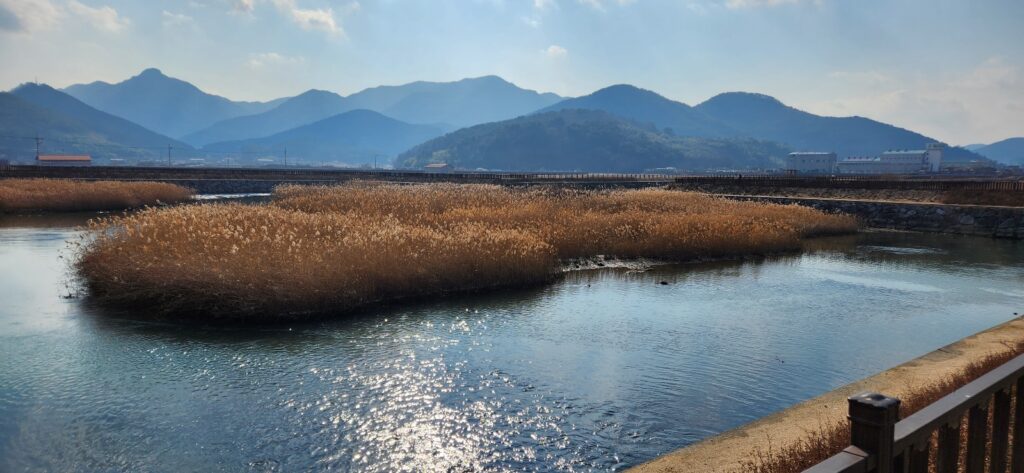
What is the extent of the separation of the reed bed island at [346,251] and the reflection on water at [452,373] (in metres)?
1.10

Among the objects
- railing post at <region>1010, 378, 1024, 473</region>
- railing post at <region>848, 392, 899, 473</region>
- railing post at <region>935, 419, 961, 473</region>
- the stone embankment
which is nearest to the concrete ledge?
railing post at <region>1010, 378, 1024, 473</region>

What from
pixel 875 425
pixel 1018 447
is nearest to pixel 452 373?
pixel 1018 447

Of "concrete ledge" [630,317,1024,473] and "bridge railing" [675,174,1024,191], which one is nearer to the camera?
"concrete ledge" [630,317,1024,473]

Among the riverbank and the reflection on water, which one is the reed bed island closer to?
the reflection on water

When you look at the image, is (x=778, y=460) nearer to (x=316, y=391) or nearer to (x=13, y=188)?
(x=316, y=391)

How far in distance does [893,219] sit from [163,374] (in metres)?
53.4

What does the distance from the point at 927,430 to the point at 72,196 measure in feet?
219

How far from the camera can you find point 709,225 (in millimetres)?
34281

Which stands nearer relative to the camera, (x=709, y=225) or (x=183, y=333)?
(x=183, y=333)

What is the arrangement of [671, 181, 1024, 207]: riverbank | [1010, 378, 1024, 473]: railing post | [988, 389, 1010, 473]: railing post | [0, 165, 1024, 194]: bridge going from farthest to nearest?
1. [0, 165, 1024, 194]: bridge
2. [671, 181, 1024, 207]: riverbank
3. [1010, 378, 1024, 473]: railing post
4. [988, 389, 1010, 473]: railing post

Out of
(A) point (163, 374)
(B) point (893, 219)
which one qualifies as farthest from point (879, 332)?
(B) point (893, 219)

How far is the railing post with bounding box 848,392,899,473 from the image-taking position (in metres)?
3.21

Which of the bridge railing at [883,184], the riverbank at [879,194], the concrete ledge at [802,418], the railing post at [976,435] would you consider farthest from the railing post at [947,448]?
the bridge railing at [883,184]

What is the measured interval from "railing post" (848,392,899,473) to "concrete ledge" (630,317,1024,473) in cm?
515
